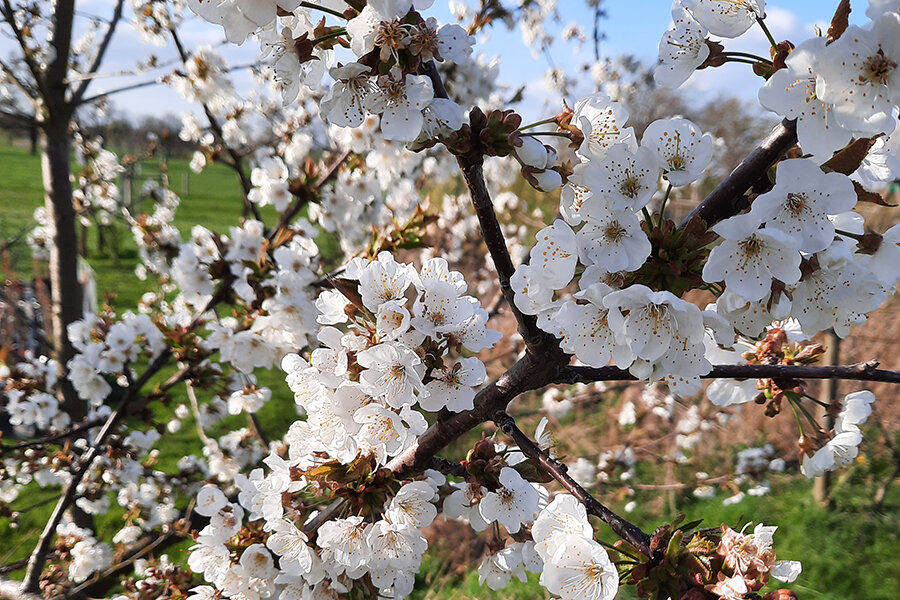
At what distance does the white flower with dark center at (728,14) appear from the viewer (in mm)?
871

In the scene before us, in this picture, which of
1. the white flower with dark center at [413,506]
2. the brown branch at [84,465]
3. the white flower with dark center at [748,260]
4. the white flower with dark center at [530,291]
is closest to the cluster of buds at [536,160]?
the white flower with dark center at [530,291]

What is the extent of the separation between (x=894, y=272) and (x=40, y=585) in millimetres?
2763

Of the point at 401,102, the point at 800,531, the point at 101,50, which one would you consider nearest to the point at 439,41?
the point at 401,102

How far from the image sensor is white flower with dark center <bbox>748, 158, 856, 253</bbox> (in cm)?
75

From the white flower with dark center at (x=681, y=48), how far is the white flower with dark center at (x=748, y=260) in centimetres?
33

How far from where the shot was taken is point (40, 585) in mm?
2111

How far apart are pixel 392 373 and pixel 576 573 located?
0.43 m

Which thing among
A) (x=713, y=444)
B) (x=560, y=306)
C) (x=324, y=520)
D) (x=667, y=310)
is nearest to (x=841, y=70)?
(x=667, y=310)

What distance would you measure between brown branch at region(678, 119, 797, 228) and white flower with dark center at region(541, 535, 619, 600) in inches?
20.3

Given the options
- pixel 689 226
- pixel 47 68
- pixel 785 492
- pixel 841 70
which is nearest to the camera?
pixel 841 70

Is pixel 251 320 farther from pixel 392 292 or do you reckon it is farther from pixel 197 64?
pixel 197 64

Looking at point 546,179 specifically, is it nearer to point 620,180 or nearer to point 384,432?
point 620,180

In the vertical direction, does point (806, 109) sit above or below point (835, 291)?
above

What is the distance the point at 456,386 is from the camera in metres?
1.00
